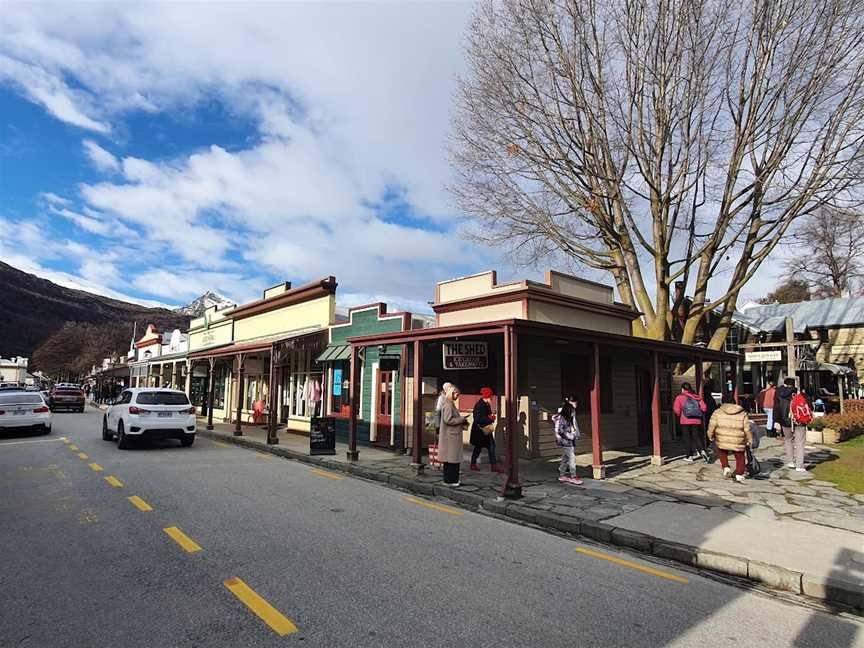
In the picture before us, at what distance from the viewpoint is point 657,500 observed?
820 cm

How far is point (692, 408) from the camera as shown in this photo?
448 inches

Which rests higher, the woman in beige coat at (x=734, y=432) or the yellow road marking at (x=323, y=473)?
the woman in beige coat at (x=734, y=432)

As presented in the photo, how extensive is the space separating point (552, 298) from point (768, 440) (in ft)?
30.7

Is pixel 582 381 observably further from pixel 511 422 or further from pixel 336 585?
pixel 336 585

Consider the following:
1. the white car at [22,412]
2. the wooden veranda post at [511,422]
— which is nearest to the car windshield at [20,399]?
the white car at [22,412]

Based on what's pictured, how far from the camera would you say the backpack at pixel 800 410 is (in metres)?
10.0

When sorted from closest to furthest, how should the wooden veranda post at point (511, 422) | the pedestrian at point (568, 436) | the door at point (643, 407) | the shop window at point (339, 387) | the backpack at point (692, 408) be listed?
1. the wooden veranda post at point (511, 422)
2. the pedestrian at point (568, 436)
3. the backpack at point (692, 408)
4. the door at point (643, 407)
5. the shop window at point (339, 387)

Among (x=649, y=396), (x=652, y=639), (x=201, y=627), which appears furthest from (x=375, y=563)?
(x=649, y=396)

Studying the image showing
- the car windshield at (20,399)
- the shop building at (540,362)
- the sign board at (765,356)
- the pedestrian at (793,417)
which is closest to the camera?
the pedestrian at (793,417)

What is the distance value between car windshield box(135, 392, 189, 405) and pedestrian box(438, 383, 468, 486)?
9170 mm

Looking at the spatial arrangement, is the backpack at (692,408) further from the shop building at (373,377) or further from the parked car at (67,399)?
the parked car at (67,399)

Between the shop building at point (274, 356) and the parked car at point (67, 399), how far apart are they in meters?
12.6

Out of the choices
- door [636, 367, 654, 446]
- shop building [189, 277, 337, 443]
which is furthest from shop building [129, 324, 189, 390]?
door [636, 367, 654, 446]

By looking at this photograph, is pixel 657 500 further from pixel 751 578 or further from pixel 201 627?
pixel 201 627
